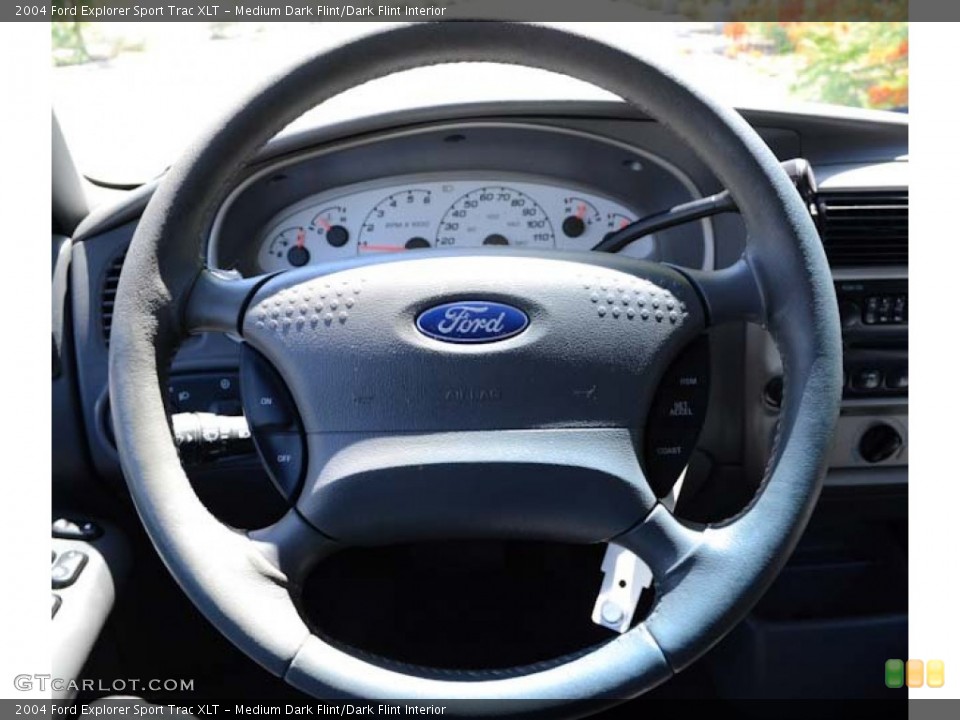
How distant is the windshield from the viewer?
1.43m

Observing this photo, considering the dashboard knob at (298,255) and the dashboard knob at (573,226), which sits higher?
the dashboard knob at (573,226)

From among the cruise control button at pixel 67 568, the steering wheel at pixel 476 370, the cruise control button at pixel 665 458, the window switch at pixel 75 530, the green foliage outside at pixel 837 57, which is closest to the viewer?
the steering wheel at pixel 476 370

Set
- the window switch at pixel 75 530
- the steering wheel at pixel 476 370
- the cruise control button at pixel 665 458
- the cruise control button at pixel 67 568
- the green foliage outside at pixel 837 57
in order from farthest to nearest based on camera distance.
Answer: the green foliage outside at pixel 837 57, the window switch at pixel 75 530, the cruise control button at pixel 67 568, the cruise control button at pixel 665 458, the steering wheel at pixel 476 370

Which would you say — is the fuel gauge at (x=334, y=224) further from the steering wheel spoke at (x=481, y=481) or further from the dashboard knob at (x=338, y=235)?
the steering wheel spoke at (x=481, y=481)

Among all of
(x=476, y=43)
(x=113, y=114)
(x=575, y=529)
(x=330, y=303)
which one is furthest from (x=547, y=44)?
(x=113, y=114)

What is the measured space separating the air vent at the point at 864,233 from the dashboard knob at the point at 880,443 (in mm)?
249

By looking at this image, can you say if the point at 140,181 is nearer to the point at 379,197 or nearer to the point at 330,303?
the point at 379,197

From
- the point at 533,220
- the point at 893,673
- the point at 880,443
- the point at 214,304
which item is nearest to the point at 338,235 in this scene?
the point at 533,220

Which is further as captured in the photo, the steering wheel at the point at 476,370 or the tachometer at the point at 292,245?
the tachometer at the point at 292,245

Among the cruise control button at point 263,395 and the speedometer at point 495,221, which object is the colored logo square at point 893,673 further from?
the cruise control button at point 263,395

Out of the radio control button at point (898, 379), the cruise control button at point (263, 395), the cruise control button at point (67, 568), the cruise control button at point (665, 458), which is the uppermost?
the cruise control button at point (263, 395)

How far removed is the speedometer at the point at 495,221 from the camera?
1510 mm

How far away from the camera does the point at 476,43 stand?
3.31ft

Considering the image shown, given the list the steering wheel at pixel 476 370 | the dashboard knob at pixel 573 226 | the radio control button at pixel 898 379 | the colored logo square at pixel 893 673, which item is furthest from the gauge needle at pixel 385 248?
the colored logo square at pixel 893 673
